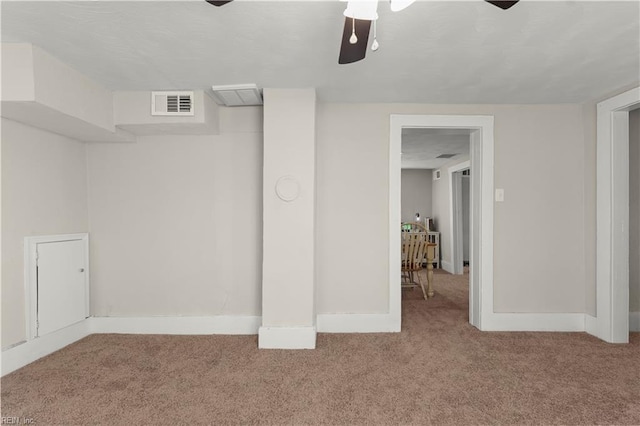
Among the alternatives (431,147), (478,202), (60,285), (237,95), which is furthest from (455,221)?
(60,285)

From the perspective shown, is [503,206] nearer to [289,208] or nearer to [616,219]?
[616,219]

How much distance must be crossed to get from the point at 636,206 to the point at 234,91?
3730mm

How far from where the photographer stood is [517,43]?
2.04 meters

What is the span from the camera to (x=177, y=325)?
3.18 m

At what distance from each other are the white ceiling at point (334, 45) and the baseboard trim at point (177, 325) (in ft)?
6.59

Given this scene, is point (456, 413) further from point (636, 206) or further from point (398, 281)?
point (636, 206)

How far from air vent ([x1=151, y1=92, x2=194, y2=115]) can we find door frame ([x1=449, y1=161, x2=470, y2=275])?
5.02 m

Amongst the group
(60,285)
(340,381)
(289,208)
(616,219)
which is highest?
(289,208)

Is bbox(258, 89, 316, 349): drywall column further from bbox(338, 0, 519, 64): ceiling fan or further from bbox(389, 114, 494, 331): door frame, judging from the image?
bbox(338, 0, 519, 64): ceiling fan

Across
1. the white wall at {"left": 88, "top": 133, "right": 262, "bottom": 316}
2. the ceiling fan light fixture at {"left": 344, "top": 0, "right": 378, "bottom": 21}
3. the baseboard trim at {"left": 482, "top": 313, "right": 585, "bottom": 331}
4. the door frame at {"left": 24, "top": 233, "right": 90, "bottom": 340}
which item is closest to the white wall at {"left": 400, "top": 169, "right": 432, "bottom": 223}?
the baseboard trim at {"left": 482, "top": 313, "right": 585, "bottom": 331}

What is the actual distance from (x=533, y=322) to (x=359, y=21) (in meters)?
3.09

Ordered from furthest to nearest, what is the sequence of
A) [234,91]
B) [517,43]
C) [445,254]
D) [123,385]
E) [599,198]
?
1. [445,254]
2. [599,198]
3. [234,91]
4. [123,385]
5. [517,43]

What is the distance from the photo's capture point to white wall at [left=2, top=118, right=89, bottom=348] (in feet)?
7.91

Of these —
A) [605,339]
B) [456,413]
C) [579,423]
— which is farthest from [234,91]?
[605,339]
